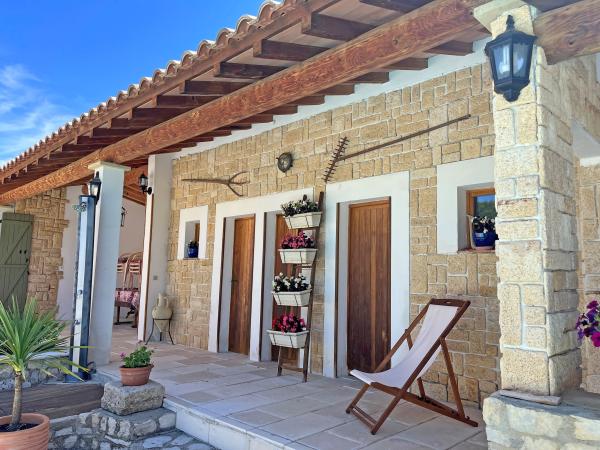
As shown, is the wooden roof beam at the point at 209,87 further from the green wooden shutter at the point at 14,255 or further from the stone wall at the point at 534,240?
the green wooden shutter at the point at 14,255

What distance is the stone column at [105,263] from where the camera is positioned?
5.32 metres

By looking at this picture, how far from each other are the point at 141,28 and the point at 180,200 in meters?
12.6

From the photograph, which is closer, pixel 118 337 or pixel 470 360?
pixel 470 360

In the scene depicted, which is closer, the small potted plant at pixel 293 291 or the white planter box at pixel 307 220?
the small potted plant at pixel 293 291

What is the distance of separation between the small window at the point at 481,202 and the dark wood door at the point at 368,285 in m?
0.89

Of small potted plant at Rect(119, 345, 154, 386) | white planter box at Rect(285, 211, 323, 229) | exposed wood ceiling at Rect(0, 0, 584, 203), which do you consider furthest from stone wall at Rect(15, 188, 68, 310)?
white planter box at Rect(285, 211, 323, 229)

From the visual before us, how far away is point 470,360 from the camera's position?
382 cm

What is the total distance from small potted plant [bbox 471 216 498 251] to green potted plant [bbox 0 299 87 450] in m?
3.36

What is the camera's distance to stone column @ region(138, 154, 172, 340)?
7215 millimetres

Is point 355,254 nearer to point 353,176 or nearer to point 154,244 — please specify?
point 353,176

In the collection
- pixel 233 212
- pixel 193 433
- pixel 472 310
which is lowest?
pixel 193 433

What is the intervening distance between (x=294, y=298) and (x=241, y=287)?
1.79m

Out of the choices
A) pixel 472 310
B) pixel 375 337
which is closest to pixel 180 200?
pixel 375 337

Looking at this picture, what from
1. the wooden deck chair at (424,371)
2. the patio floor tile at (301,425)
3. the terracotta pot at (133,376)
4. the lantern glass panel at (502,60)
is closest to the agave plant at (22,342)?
the terracotta pot at (133,376)
